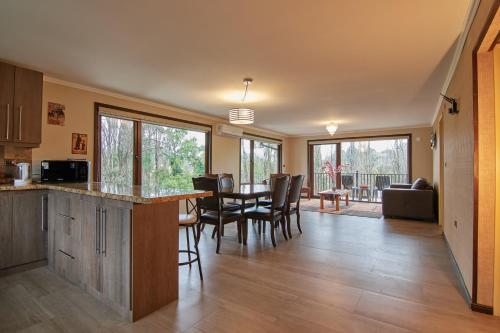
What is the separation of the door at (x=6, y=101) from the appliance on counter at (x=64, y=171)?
1.48 feet

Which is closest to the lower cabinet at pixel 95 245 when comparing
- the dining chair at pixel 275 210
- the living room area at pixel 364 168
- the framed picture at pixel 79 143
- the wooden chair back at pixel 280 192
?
Result: the framed picture at pixel 79 143

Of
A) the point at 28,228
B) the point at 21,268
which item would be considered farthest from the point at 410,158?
the point at 21,268

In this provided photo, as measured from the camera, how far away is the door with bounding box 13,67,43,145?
2963mm

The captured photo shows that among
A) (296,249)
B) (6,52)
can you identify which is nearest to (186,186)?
(296,249)

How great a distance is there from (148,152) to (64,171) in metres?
1.58

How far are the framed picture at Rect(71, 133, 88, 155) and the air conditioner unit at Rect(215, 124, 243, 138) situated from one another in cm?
277

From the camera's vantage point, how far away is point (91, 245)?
87.4 inches

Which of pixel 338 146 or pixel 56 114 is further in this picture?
pixel 338 146

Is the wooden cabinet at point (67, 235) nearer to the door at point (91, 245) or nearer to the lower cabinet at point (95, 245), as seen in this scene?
the lower cabinet at point (95, 245)

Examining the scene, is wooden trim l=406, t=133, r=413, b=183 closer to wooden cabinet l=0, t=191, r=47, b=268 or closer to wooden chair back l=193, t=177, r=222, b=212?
wooden chair back l=193, t=177, r=222, b=212

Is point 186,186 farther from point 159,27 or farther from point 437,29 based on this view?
point 437,29

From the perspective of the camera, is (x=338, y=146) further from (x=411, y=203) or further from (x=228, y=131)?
(x=228, y=131)

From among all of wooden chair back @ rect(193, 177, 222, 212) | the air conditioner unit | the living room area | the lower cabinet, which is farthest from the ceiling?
the living room area

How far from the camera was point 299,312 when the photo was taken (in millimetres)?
2006
